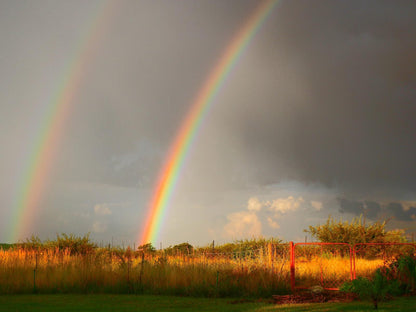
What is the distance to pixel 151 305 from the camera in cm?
1170

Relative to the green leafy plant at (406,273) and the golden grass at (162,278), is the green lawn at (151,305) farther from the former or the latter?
the green leafy plant at (406,273)

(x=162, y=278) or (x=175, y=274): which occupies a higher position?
(x=175, y=274)

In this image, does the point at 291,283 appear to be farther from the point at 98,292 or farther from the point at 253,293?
the point at 98,292

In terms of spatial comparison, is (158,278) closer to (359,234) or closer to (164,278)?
(164,278)

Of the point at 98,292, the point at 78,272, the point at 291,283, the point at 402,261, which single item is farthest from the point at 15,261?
the point at 402,261

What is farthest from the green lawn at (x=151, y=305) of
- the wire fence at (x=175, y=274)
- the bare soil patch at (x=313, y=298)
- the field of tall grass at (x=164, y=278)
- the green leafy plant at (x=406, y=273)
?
the green leafy plant at (x=406, y=273)

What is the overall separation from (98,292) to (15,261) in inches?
214

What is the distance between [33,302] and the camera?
1220 centimetres

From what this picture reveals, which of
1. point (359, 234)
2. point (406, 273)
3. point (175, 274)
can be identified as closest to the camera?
point (406, 273)

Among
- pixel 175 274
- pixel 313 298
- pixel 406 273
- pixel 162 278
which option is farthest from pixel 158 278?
pixel 406 273

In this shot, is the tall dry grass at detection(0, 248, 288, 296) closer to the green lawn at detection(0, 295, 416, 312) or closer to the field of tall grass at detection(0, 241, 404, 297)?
the field of tall grass at detection(0, 241, 404, 297)

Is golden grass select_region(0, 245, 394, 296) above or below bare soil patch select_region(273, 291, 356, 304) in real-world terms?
above

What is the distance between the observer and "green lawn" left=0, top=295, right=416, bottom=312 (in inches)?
427

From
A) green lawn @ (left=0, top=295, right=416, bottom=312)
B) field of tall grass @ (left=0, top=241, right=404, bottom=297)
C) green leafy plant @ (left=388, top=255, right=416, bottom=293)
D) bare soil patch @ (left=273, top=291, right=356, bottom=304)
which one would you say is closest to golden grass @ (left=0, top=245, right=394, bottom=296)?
field of tall grass @ (left=0, top=241, right=404, bottom=297)
